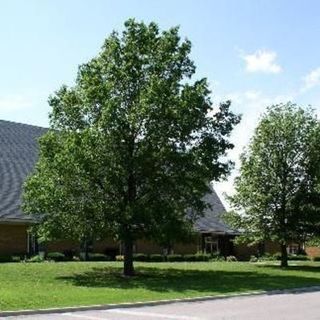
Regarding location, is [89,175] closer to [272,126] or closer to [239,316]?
[239,316]

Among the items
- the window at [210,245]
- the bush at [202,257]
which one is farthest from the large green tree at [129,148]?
the window at [210,245]

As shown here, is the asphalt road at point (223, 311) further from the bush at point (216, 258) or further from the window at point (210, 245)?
the window at point (210, 245)

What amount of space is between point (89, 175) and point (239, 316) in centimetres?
1230

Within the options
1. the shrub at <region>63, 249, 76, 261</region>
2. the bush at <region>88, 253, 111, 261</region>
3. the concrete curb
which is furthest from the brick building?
the concrete curb

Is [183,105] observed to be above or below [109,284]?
above

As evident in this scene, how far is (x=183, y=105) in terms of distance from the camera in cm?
2677

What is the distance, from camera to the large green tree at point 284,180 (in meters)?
38.0

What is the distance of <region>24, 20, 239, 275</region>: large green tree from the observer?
26469 mm

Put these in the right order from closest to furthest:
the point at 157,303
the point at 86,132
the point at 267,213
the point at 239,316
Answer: the point at 239,316
the point at 157,303
the point at 86,132
the point at 267,213

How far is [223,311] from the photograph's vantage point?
56.3 ft

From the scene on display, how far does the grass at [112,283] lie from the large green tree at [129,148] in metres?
1.87

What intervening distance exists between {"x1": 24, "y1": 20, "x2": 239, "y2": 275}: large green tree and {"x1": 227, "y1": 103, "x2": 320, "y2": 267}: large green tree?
34.4 ft

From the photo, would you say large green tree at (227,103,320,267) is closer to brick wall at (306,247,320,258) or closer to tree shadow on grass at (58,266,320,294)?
tree shadow on grass at (58,266,320,294)

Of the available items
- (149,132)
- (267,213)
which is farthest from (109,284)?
(267,213)
